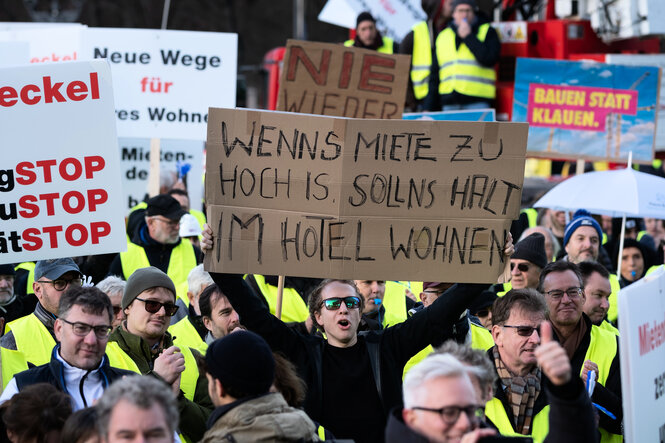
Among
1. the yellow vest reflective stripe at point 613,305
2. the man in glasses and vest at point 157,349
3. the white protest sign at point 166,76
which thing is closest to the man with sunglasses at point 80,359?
the man in glasses and vest at point 157,349

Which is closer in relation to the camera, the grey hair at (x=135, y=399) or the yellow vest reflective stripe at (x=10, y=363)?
the grey hair at (x=135, y=399)

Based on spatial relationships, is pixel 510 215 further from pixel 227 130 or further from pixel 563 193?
pixel 563 193

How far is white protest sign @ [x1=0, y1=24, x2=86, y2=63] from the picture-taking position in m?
10.1

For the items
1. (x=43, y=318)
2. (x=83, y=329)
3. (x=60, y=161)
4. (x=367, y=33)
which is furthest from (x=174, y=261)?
(x=367, y=33)

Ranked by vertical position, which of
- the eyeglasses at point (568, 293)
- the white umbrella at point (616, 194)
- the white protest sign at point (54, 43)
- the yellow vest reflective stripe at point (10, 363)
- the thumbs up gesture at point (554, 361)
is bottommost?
the yellow vest reflective stripe at point (10, 363)

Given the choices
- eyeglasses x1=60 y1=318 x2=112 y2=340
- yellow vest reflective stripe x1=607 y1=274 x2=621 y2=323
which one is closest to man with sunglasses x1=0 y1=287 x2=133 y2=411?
eyeglasses x1=60 y1=318 x2=112 y2=340

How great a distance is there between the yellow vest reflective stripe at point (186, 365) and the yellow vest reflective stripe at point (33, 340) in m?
0.60

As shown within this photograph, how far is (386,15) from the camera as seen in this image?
1430cm

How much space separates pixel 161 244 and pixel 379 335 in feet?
11.0

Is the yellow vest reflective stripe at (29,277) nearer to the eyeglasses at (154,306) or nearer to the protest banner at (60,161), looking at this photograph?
the protest banner at (60,161)

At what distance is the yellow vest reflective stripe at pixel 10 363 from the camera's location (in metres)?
5.23

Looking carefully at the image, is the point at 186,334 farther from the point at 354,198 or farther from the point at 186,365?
the point at 354,198

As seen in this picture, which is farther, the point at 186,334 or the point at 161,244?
the point at 161,244

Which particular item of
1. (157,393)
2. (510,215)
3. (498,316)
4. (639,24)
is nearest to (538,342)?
(498,316)
